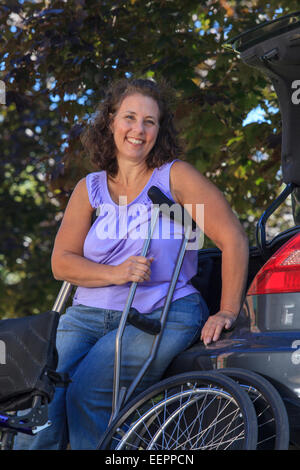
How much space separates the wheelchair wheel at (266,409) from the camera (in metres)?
2.47

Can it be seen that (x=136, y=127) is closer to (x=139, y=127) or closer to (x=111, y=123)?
(x=139, y=127)

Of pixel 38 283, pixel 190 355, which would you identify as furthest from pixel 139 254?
pixel 38 283

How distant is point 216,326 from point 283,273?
1.33ft

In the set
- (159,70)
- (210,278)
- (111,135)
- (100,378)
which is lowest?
(100,378)

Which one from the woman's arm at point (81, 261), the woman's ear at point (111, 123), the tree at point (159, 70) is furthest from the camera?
the tree at point (159, 70)

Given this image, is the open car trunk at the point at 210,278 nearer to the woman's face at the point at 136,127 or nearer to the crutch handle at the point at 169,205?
the crutch handle at the point at 169,205

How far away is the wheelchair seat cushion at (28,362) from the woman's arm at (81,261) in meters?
0.45

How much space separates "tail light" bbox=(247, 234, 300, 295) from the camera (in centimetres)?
280

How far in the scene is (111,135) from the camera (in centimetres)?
395

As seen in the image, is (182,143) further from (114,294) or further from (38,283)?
(38,283)

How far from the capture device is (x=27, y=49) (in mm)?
5691
